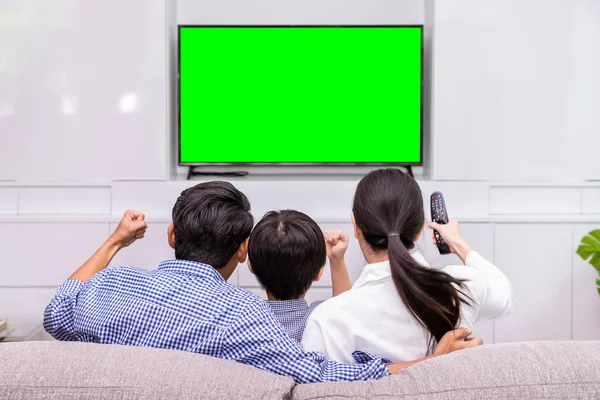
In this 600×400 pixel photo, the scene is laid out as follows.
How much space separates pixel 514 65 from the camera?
A: 9.49ft

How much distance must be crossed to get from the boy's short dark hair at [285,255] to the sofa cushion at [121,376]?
1.81 ft

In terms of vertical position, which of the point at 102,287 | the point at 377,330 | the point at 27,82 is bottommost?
the point at 377,330

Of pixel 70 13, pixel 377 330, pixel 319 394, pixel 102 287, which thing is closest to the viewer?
pixel 319 394

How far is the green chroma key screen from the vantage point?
9.73 ft

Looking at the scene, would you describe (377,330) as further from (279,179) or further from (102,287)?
(279,179)

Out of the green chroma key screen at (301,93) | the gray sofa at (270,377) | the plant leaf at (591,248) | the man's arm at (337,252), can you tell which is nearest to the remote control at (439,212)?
the man's arm at (337,252)

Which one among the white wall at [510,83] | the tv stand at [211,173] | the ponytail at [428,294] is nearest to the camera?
the ponytail at [428,294]

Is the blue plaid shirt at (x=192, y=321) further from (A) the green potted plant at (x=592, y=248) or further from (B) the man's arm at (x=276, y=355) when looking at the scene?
(A) the green potted plant at (x=592, y=248)

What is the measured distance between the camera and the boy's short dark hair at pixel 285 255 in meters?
1.34

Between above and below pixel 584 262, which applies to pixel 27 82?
above

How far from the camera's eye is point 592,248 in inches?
109

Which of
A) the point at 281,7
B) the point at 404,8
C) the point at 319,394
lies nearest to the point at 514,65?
the point at 404,8

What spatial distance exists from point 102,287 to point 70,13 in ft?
7.76

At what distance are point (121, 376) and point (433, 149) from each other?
8.03ft
